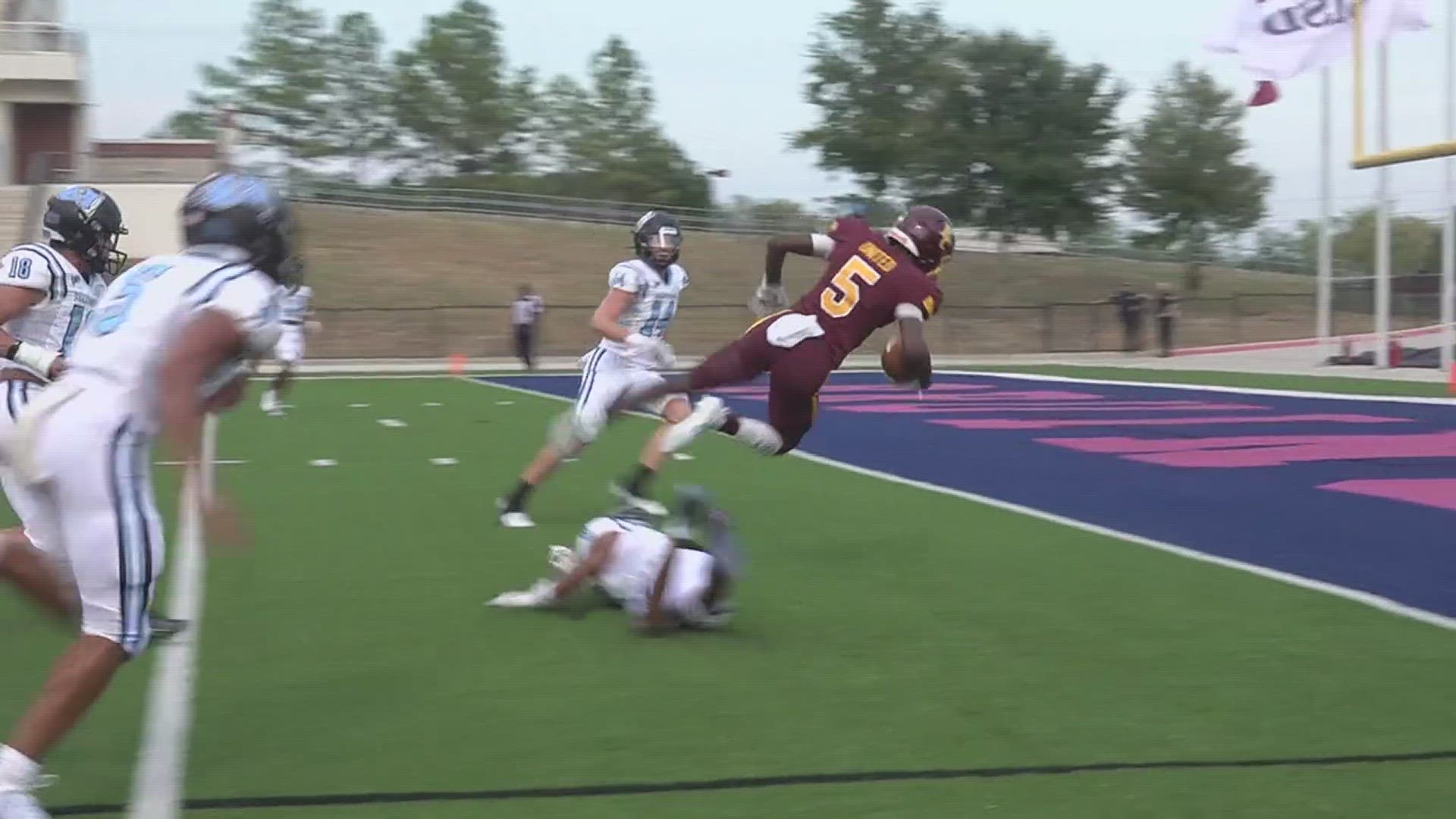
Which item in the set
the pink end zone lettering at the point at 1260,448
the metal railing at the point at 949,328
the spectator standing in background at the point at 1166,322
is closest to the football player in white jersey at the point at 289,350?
the pink end zone lettering at the point at 1260,448

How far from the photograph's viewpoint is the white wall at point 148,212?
37.6 m

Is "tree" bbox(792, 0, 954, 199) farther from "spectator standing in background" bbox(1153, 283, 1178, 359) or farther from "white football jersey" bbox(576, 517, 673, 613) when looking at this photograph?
"white football jersey" bbox(576, 517, 673, 613)

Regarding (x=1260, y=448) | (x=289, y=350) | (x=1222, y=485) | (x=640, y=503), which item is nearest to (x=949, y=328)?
(x=289, y=350)

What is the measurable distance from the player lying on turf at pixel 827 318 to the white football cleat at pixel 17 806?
3.97m

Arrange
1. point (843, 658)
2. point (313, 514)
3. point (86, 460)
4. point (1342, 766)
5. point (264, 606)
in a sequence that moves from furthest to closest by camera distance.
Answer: point (313, 514) < point (264, 606) < point (843, 658) < point (1342, 766) < point (86, 460)

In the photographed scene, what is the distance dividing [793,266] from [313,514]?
35165mm

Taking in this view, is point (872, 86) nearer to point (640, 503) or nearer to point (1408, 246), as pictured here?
point (1408, 246)

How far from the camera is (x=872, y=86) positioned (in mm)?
46000

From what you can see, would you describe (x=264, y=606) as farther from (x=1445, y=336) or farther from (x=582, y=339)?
(x=582, y=339)

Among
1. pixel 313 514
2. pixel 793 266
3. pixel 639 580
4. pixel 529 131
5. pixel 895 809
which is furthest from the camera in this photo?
pixel 529 131

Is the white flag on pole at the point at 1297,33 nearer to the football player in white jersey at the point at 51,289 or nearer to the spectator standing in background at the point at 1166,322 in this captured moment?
the spectator standing in background at the point at 1166,322

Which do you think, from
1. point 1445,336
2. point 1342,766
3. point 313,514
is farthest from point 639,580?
point 1445,336

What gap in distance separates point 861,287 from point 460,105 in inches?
3033

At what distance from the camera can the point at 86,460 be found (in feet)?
12.7
